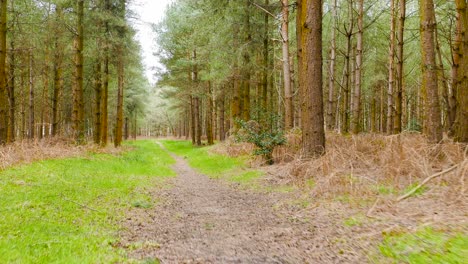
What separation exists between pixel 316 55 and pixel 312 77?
55 cm

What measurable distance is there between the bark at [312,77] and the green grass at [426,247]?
4.71 meters

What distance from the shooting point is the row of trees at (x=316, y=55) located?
308 inches

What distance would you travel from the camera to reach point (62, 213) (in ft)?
15.1

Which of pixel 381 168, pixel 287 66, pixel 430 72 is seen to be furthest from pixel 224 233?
pixel 287 66

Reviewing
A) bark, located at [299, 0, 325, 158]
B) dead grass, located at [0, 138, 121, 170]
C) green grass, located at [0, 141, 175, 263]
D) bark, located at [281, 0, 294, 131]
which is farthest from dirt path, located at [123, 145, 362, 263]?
bark, located at [281, 0, 294, 131]

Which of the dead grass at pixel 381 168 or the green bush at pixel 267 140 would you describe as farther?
the green bush at pixel 267 140

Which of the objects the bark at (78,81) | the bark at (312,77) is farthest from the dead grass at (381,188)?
the bark at (78,81)

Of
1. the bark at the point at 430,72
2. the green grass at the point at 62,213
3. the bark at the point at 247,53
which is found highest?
the bark at the point at 247,53

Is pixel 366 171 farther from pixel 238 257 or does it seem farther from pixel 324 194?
pixel 238 257

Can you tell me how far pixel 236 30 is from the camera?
14938mm

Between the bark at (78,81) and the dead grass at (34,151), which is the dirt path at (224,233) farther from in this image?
the bark at (78,81)

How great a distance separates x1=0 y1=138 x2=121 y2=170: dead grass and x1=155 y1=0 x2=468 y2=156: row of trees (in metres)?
6.60

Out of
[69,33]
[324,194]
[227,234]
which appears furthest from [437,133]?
[69,33]

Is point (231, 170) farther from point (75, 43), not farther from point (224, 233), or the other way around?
point (75, 43)
